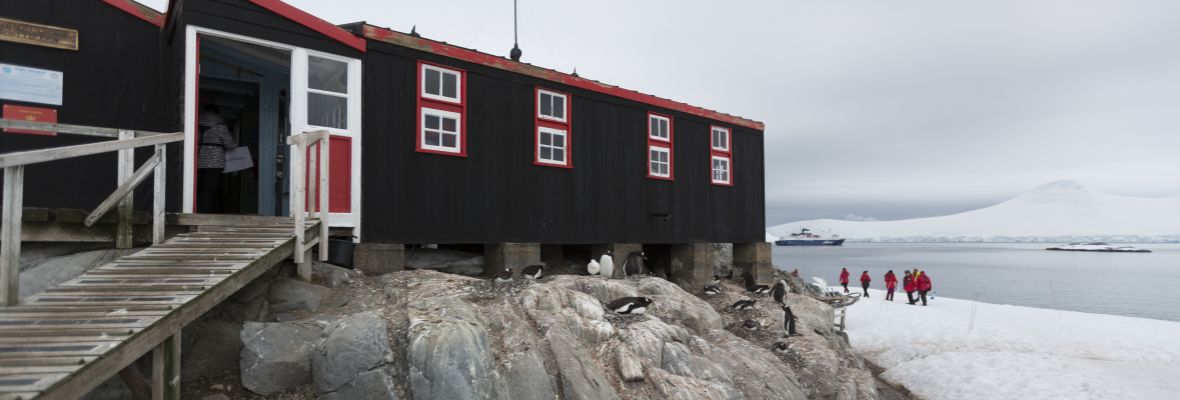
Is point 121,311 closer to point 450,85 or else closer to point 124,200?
point 124,200

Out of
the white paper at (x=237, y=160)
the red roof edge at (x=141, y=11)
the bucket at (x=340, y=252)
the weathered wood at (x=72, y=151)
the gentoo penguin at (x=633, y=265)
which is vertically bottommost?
the gentoo penguin at (x=633, y=265)

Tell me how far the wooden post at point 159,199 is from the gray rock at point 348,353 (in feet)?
8.51

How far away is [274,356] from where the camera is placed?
7359 mm

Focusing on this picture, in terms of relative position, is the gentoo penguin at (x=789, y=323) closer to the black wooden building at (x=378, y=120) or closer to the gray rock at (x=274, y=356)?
the black wooden building at (x=378, y=120)

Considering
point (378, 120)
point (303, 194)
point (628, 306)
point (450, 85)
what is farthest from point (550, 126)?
point (303, 194)

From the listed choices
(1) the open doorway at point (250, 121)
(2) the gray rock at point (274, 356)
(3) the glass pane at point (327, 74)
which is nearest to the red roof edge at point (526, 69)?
(3) the glass pane at point (327, 74)

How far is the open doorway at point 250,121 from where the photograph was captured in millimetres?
11438

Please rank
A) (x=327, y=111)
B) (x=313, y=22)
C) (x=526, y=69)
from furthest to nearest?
(x=526, y=69) < (x=327, y=111) < (x=313, y=22)

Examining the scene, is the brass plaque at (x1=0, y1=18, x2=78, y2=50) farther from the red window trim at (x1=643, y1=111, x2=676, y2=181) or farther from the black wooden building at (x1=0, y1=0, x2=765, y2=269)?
the red window trim at (x1=643, y1=111, x2=676, y2=181)

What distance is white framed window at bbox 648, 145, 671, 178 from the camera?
1658 cm

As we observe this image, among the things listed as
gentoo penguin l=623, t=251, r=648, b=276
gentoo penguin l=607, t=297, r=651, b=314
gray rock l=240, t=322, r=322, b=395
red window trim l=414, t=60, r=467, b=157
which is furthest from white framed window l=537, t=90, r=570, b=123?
gray rock l=240, t=322, r=322, b=395

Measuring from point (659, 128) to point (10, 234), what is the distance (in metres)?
13.4

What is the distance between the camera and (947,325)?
82.6ft

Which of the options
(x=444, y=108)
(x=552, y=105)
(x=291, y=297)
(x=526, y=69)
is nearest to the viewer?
(x=291, y=297)
